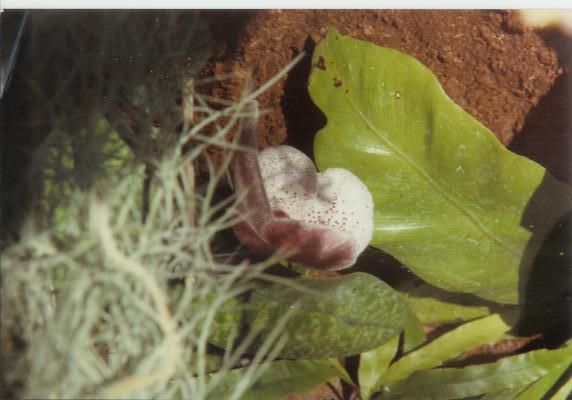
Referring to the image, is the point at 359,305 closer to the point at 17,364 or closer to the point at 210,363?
the point at 210,363

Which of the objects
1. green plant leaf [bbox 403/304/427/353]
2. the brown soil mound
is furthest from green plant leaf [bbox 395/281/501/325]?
the brown soil mound

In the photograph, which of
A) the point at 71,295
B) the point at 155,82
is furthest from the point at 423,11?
the point at 71,295

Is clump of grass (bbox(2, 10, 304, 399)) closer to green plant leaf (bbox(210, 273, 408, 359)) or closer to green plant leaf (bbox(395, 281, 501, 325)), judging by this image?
green plant leaf (bbox(210, 273, 408, 359))

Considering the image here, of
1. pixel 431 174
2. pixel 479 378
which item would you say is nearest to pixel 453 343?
pixel 479 378

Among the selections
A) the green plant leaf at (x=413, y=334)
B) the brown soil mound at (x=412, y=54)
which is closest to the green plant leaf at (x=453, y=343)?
the green plant leaf at (x=413, y=334)

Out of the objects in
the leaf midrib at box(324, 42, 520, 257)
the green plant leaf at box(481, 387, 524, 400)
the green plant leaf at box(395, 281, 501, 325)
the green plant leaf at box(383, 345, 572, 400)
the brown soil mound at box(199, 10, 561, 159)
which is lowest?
the green plant leaf at box(481, 387, 524, 400)

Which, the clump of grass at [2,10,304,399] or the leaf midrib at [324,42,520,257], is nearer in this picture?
the clump of grass at [2,10,304,399]
